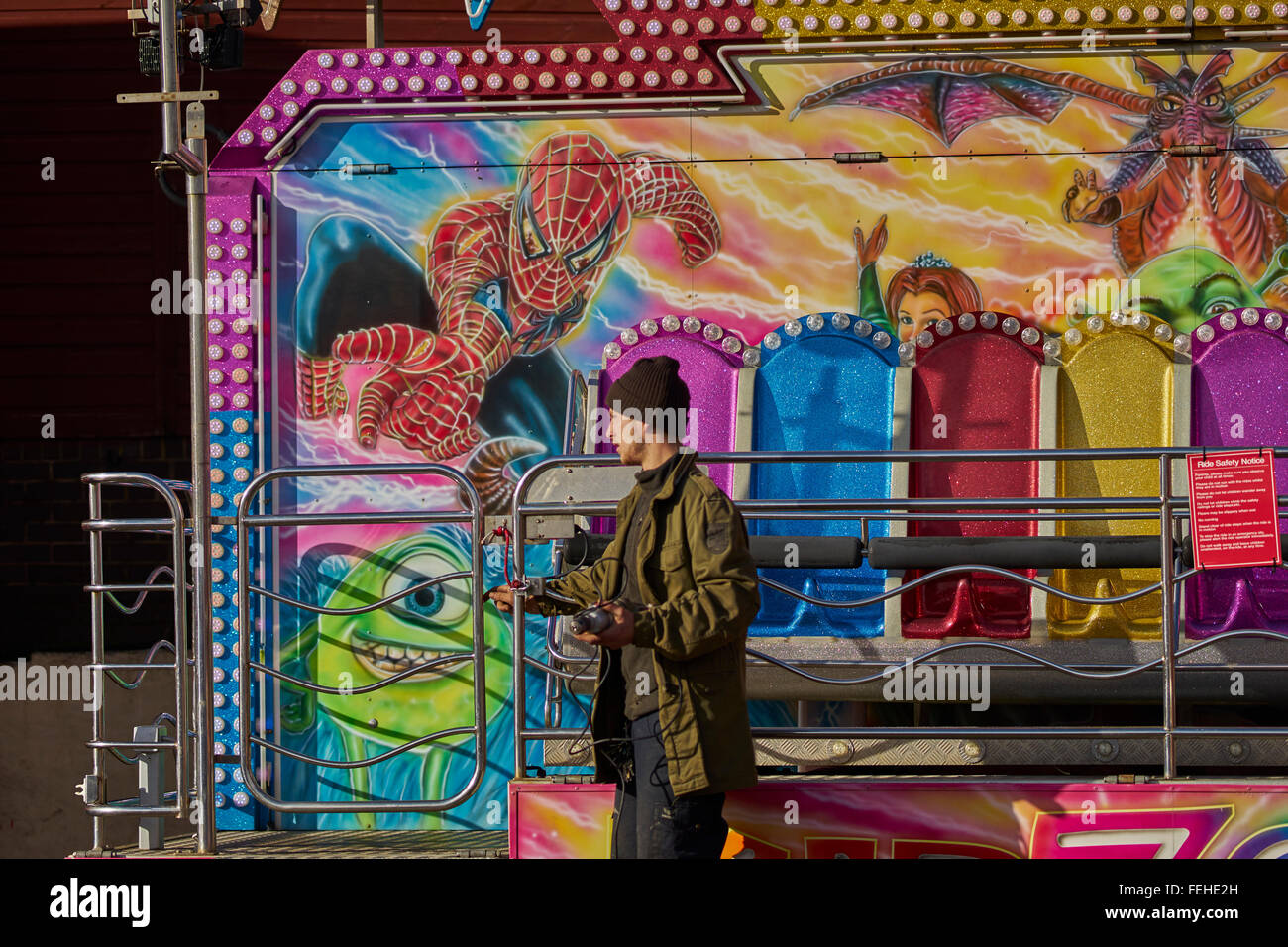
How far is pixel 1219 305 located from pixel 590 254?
2672mm

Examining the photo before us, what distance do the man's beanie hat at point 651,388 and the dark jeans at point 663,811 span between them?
0.87 m

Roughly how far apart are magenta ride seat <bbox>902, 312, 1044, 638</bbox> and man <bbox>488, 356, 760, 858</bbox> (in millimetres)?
2239

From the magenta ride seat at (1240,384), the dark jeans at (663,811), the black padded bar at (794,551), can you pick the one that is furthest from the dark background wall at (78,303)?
the magenta ride seat at (1240,384)

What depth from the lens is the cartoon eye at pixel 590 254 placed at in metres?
6.34

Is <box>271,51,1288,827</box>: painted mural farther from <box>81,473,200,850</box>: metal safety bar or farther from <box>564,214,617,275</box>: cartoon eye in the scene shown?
<box>81,473,200,850</box>: metal safety bar

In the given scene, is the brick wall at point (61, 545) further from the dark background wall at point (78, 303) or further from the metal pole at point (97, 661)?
the metal pole at point (97, 661)

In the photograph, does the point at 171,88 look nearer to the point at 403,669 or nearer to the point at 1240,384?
the point at 403,669

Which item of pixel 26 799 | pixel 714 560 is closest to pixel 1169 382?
pixel 714 560

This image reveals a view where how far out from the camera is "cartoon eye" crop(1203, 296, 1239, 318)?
241 inches

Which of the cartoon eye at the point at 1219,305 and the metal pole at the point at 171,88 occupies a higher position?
the metal pole at the point at 171,88

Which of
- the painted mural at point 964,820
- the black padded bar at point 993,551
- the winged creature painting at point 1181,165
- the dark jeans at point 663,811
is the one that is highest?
the winged creature painting at point 1181,165

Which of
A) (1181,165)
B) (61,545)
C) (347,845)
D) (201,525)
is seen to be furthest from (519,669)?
(61,545)

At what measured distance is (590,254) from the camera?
20.8ft

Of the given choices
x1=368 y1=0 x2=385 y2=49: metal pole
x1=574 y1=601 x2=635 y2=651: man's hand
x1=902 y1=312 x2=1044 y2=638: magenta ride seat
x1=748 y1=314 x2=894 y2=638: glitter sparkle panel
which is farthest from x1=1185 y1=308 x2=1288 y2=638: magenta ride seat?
x1=368 y1=0 x2=385 y2=49: metal pole
